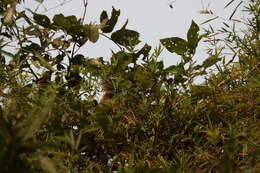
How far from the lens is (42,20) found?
1352 mm

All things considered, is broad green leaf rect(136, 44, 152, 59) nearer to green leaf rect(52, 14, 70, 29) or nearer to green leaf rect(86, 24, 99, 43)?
green leaf rect(86, 24, 99, 43)

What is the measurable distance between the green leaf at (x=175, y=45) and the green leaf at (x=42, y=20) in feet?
1.37

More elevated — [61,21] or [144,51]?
[61,21]

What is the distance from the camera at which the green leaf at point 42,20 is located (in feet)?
4.40

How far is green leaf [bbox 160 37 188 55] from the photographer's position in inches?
48.5

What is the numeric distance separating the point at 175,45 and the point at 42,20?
0.48 metres

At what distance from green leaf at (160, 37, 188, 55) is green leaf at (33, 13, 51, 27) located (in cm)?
42

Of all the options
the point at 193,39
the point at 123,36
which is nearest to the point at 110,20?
the point at 123,36

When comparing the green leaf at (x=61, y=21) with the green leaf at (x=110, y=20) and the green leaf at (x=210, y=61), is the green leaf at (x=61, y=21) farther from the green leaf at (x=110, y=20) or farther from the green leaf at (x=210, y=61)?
the green leaf at (x=210, y=61)

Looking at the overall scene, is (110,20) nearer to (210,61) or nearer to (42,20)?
(42,20)

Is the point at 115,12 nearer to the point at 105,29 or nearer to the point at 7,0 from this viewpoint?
the point at 105,29

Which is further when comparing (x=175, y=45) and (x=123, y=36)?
(x=123, y=36)

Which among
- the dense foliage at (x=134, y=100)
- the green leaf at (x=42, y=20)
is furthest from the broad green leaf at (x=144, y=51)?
the green leaf at (x=42, y=20)

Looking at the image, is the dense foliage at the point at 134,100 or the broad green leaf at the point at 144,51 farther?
the broad green leaf at the point at 144,51
